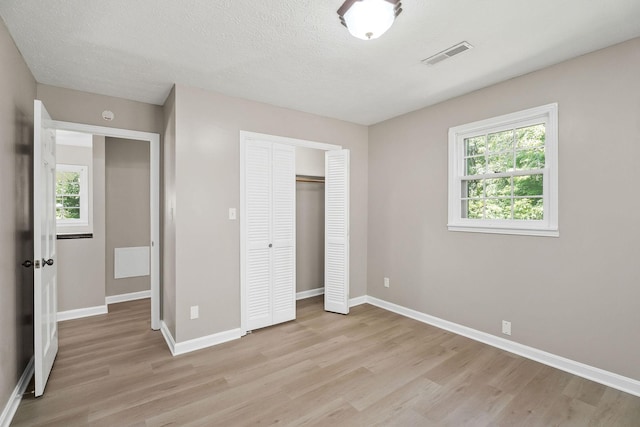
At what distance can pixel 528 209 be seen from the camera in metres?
2.87

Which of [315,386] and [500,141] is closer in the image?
[315,386]

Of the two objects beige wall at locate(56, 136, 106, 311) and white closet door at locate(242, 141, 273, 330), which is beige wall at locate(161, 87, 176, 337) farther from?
beige wall at locate(56, 136, 106, 311)

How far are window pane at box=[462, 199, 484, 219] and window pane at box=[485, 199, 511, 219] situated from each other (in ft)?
0.22

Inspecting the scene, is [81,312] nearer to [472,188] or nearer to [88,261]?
[88,261]

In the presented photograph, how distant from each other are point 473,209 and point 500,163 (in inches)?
21.6

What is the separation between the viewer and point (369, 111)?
3846mm

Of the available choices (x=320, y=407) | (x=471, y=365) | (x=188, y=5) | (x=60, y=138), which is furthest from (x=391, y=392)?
(x=60, y=138)

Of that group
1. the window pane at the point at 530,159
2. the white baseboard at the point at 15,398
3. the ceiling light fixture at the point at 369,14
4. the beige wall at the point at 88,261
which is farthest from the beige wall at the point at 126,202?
the window pane at the point at 530,159

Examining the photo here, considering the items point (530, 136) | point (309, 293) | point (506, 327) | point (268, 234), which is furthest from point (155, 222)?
point (530, 136)

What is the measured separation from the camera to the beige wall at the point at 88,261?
12.5ft

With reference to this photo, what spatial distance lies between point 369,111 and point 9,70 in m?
3.27

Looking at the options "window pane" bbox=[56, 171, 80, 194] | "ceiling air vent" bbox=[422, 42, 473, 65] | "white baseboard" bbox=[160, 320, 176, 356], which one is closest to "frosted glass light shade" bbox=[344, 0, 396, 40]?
"ceiling air vent" bbox=[422, 42, 473, 65]

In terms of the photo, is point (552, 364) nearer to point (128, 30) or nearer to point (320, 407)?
point (320, 407)

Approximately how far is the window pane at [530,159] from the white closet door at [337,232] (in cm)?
188
